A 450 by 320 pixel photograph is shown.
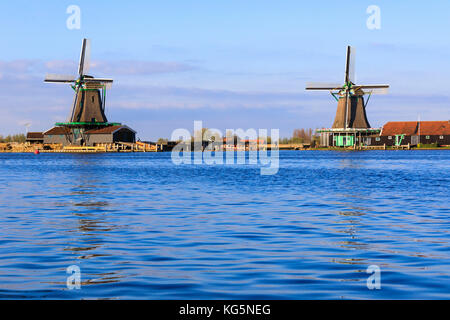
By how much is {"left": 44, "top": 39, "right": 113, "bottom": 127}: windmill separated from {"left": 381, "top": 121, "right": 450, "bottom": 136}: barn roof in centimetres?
6342

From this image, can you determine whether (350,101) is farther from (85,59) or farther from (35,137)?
(35,137)

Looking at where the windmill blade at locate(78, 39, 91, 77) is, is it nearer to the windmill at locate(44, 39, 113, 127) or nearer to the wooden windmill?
the windmill at locate(44, 39, 113, 127)

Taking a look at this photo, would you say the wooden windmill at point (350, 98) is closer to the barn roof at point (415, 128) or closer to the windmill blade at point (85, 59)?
the barn roof at point (415, 128)

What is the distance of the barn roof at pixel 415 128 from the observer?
122 m

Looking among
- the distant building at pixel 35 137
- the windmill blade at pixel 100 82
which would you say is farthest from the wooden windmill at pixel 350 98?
the distant building at pixel 35 137

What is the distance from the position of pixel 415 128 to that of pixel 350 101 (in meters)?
22.6

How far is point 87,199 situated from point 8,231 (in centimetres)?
931

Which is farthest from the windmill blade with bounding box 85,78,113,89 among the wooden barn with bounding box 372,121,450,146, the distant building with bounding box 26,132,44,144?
the wooden barn with bounding box 372,121,450,146

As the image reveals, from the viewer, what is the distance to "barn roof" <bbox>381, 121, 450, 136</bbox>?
12225cm

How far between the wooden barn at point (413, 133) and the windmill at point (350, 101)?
11244 mm

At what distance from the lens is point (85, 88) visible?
103 m

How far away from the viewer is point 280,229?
1493cm
